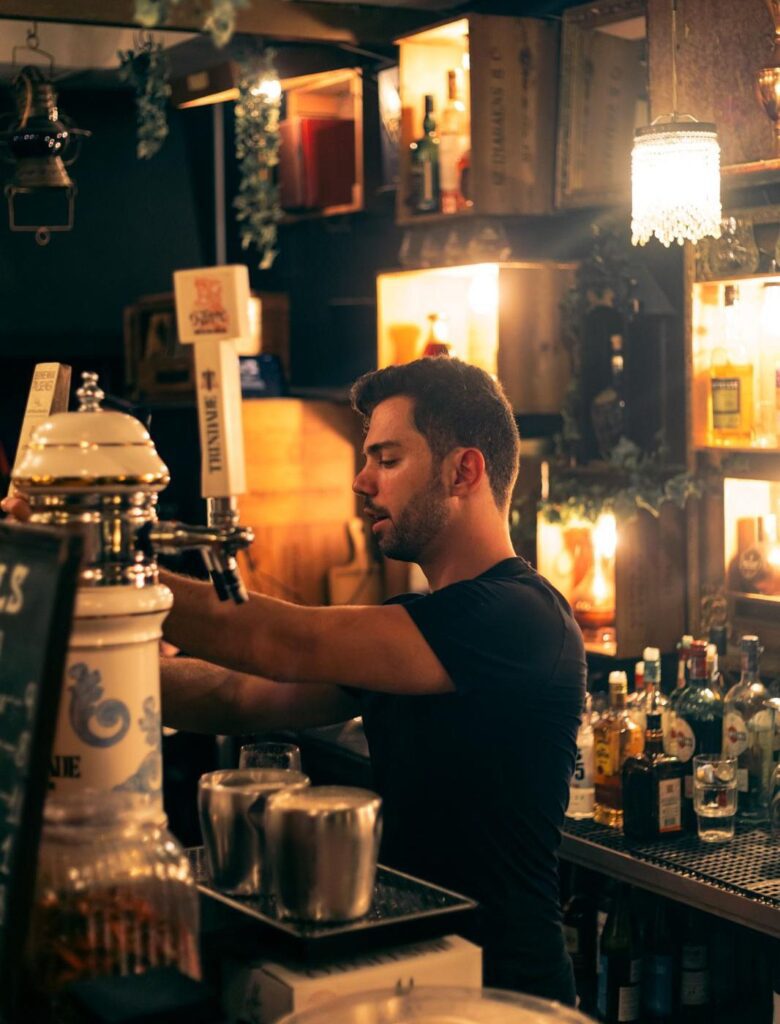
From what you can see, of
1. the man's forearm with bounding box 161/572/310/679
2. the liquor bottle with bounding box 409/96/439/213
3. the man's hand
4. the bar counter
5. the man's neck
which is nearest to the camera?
the man's hand

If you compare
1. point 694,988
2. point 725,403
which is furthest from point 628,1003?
point 725,403

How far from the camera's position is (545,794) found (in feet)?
6.33

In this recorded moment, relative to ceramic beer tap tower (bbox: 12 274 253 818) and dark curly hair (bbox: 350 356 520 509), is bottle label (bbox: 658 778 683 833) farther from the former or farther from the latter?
ceramic beer tap tower (bbox: 12 274 253 818)

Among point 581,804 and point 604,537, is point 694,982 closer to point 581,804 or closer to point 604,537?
point 581,804

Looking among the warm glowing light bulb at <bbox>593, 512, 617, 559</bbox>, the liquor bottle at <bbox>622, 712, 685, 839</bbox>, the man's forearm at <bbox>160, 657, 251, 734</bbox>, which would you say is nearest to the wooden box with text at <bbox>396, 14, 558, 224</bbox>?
the warm glowing light bulb at <bbox>593, 512, 617, 559</bbox>

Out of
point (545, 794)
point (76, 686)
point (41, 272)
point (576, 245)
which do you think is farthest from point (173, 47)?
point (76, 686)

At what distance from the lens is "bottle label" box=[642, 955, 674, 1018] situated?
3.60 metres

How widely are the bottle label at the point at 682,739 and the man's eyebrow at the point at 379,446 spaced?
1533mm

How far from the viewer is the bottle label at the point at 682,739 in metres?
3.52

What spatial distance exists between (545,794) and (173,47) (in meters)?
4.40

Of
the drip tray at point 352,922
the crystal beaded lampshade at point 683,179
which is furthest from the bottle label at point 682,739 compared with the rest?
the drip tray at point 352,922

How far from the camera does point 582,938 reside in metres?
3.87

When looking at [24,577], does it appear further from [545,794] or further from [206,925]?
[545,794]

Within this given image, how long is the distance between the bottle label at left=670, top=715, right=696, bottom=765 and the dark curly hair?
4.62 ft
